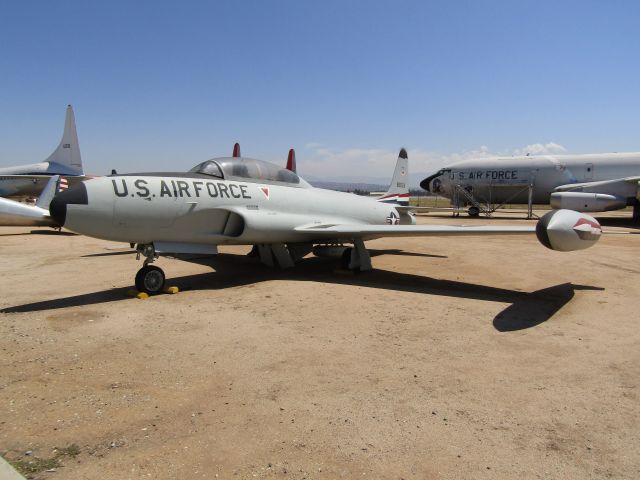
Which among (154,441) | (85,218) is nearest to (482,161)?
(85,218)

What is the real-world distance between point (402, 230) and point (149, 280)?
4912mm

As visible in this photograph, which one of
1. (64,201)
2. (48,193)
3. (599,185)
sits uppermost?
(599,185)

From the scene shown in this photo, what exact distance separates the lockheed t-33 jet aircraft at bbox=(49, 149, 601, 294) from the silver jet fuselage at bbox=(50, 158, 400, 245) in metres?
0.01

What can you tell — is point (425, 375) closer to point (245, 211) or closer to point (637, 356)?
point (637, 356)

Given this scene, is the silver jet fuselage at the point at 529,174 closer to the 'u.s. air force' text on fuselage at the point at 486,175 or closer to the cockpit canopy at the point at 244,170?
the 'u.s. air force' text on fuselage at the point at 486,175

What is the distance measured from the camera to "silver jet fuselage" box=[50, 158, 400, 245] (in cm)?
669

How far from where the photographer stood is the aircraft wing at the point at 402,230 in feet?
25.9

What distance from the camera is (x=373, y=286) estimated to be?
8.21m

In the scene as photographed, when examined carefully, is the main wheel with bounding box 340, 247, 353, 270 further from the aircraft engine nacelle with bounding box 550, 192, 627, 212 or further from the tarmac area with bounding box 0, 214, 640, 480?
the aircraft engine nacelle with bounding box 550, 192, 627, 212

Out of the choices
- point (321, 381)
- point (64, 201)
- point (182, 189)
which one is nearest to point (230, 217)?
point (182, 189)

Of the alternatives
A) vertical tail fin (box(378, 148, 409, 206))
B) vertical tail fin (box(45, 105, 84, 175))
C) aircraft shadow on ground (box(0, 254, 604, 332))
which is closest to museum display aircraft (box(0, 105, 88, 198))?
vertical tail fin (box(45, 105, 84, 175))

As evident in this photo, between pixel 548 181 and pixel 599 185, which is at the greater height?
pixel 548 181

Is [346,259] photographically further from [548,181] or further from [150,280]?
[548,181]

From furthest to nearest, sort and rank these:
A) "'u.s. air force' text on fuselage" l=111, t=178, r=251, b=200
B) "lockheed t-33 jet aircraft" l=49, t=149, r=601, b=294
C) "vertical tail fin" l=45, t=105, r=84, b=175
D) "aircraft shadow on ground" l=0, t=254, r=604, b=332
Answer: "vertical tail fin" l=45, t=105, r=84, b=175, "'u.s. air force' text on fuselage" l=111, t=178, r=251, b=200, "lockheed t-33 jet aircraft" l=49, t=149, r=601, b=294, "aircraft shadow on ground" l=0, t=254, r=604, b=332
